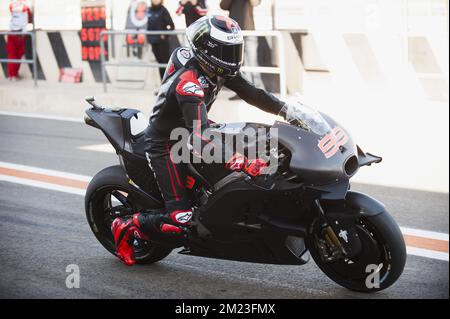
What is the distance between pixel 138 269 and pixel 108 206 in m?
0.52

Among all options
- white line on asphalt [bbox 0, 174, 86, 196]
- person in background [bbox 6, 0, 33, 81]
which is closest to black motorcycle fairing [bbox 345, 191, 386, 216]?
white line on asphalt [bbox 0, 174, 86, 196]

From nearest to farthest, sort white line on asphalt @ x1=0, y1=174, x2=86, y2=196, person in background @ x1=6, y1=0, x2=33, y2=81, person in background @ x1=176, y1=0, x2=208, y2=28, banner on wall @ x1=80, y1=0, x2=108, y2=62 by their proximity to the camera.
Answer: white line on asphalt @ x1=0, y1=174, x2=86, y2=196, person in background @ x1=176, y1=0, x2=208, y2=28, banner on wall @ x1=80, y1=0, x2=108, y2=62, person in background @ x1=6, y1=0, x2=33, y2=81

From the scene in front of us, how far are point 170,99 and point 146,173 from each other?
614 millimetres

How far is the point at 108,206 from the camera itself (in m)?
6.02

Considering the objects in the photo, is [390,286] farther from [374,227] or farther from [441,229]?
[441,229]

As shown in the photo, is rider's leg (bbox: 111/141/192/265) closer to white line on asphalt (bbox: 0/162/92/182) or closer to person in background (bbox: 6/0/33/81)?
white line on asphalt (bbox: 0/162/92/182)


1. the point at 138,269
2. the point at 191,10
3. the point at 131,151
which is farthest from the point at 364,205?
the point at 191,10

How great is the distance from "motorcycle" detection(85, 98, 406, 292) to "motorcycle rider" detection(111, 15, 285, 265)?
0.10 metres

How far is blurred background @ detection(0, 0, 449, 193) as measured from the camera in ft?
34.3

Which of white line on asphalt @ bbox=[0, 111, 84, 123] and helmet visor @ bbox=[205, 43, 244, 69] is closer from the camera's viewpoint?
helmet visor @ bbox=[205, 43, 244, 69]

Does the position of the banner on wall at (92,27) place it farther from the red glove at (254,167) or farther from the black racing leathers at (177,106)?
the red glove at (254,167)

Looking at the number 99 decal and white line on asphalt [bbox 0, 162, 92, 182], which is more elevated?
the number 99 decal

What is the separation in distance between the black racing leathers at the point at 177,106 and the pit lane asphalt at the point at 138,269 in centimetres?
58

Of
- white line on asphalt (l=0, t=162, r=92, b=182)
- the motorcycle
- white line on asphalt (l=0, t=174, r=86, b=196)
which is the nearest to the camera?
the motorcycle
